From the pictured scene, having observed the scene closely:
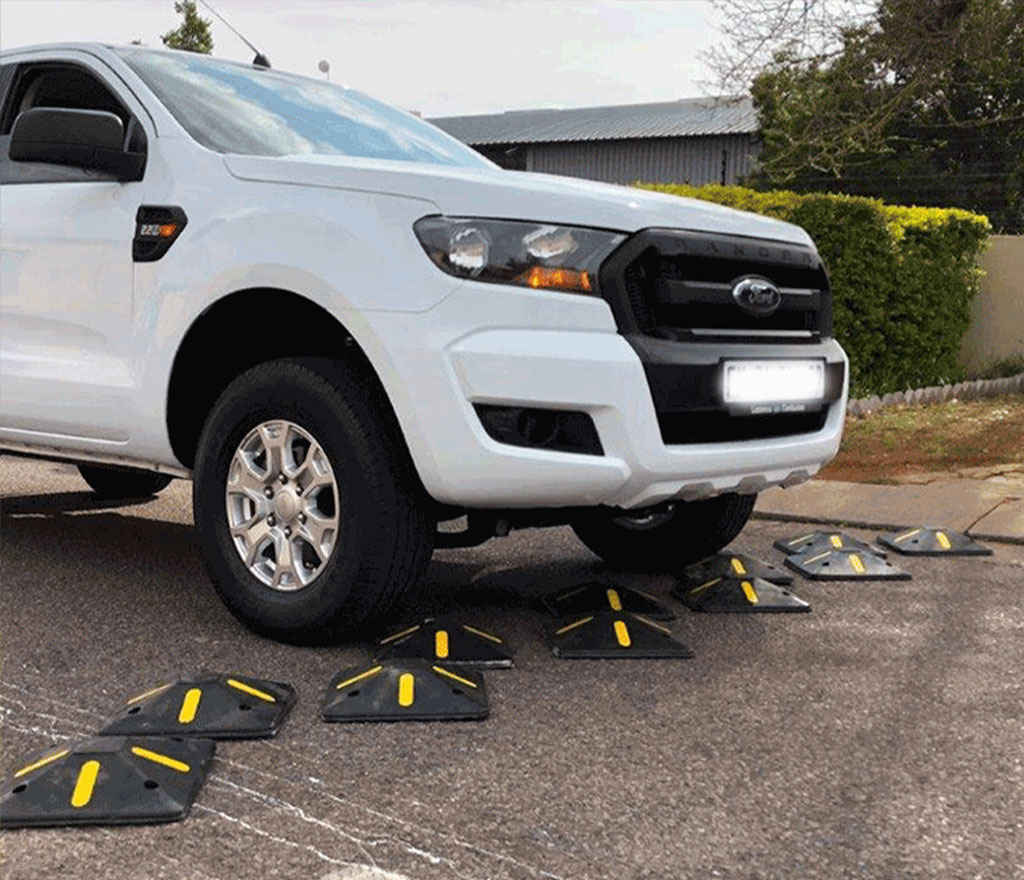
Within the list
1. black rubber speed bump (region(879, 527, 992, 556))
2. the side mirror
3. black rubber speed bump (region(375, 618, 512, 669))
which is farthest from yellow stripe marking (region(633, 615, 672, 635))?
the side mirror

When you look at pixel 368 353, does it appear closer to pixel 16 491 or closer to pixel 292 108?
pixel 292 108

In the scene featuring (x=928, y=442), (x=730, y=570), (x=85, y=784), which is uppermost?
(x=85, y=784)

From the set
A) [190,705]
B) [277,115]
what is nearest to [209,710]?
[190,705]

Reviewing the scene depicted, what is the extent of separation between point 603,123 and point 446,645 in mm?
30245

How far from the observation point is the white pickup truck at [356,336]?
11.8 ft

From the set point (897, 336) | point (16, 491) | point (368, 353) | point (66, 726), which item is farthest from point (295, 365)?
point (897, 336)

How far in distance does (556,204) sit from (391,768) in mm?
1591

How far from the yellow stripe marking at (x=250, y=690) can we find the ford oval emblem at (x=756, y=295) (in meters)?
1.78

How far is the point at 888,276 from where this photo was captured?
33.7 feet

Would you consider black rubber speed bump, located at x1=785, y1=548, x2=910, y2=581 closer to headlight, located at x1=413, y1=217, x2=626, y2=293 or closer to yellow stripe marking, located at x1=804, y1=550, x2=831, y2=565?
yellow stripe marking, located at x1=804, y1=550, x2=831, y2=565

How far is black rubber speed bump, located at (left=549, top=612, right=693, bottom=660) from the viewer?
3969 millimetres

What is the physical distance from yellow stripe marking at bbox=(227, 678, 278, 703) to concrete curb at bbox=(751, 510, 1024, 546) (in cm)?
355

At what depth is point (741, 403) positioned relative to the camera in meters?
3.91

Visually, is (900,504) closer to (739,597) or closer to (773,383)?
(739,597)
